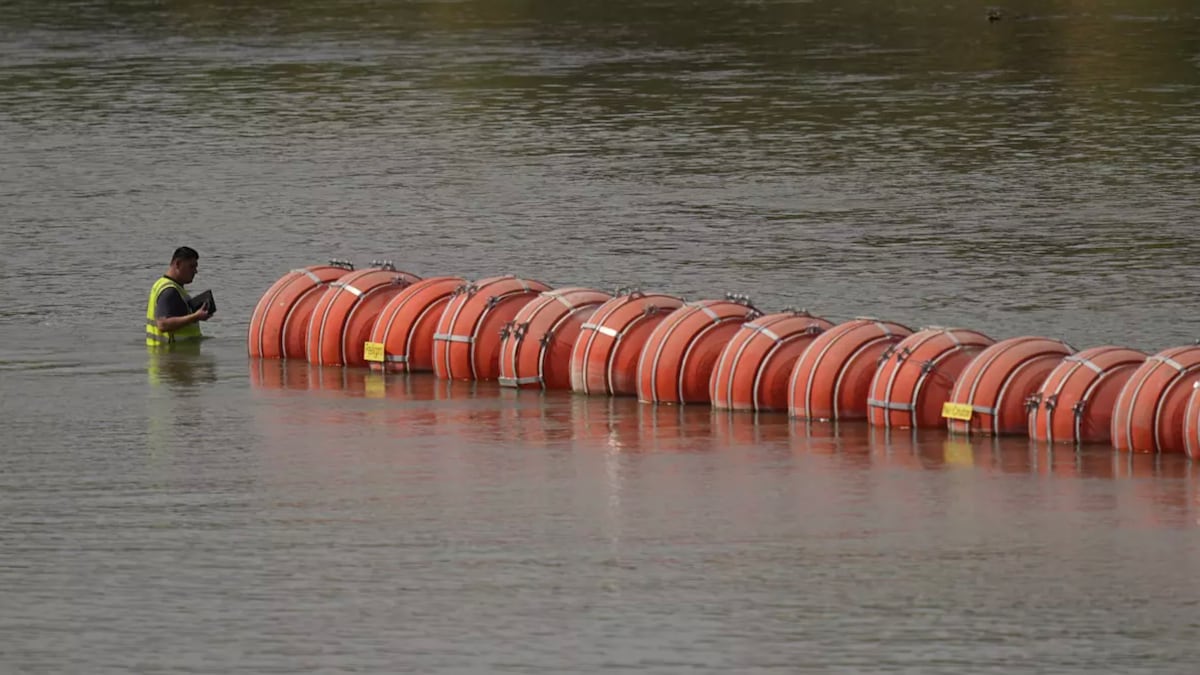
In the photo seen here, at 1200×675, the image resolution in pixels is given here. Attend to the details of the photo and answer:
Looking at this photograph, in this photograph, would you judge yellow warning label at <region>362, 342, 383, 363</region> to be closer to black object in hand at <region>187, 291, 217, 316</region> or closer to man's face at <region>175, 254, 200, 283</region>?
black object in hand at <region>187, 291, 217, 316</region>

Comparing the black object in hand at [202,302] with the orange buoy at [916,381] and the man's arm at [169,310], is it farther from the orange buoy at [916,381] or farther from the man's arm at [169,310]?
the orange buoy at [916,381]

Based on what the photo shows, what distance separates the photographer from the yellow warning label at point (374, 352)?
22.2 meters

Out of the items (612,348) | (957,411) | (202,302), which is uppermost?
(202,302)

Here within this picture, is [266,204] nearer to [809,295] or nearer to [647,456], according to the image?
[809,295]

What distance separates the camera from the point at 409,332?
2216cm

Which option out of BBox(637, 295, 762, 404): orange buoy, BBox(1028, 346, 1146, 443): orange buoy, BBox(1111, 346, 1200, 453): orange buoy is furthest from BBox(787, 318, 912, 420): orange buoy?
BBox(1111, 346, 1200, 453): orange buoy

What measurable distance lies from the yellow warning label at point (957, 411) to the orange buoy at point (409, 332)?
550 cm

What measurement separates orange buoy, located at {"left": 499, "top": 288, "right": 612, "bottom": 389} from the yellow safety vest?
13.6 feet

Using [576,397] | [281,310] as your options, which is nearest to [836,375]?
[576,397]

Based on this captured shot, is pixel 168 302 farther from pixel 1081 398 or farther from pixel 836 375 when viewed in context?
pixel 1081 398

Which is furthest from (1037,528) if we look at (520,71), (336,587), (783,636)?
(520,71)

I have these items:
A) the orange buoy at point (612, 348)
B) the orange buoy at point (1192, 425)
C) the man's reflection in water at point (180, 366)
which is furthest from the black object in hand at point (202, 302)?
the orange buoy at point (1192, 425)

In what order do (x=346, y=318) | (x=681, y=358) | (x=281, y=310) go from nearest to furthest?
(x=681, y=358) < (x=346, y=318) < (x=281, y=310)

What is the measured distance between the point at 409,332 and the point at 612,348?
2.38m
